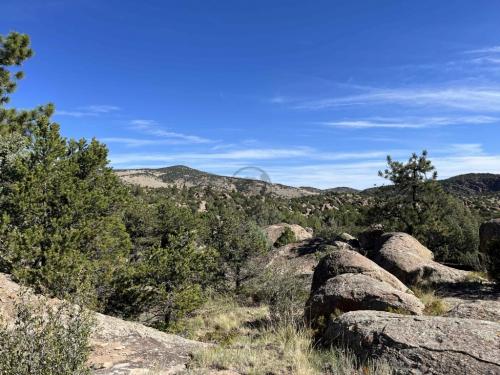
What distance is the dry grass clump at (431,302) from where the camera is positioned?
9352 millimetres

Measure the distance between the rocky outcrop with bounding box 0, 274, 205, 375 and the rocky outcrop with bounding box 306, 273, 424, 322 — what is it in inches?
135

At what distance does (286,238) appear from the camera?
96.9ft

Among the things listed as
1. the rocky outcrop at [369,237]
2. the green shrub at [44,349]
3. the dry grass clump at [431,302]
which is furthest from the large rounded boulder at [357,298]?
the rocky outcrop at [369,237]

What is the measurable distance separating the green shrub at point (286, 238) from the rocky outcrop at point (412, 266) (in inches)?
500

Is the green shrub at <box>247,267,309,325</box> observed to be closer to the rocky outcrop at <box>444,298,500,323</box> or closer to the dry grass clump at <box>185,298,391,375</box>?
the dry grass clump at <box>185,298,391,375</box>

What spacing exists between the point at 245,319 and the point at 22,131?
12.0 meters

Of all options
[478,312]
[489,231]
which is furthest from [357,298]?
[489,231]

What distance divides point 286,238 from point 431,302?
61.6 ft

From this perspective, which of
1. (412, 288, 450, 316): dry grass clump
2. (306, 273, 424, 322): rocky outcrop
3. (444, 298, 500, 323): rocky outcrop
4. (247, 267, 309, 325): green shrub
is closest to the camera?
(444, 298, 500, 323): rocky outcrop

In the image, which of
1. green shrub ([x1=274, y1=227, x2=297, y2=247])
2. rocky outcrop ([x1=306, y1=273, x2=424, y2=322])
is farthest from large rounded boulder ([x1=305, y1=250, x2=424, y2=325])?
green shrub ([x1=274, y1=227, x2=297, y2=247])

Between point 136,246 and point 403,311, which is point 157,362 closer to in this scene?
point 403,311

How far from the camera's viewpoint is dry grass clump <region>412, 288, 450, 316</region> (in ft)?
30.7

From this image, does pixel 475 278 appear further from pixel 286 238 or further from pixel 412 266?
pixel 286 238

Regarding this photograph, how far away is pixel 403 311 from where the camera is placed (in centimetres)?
835
